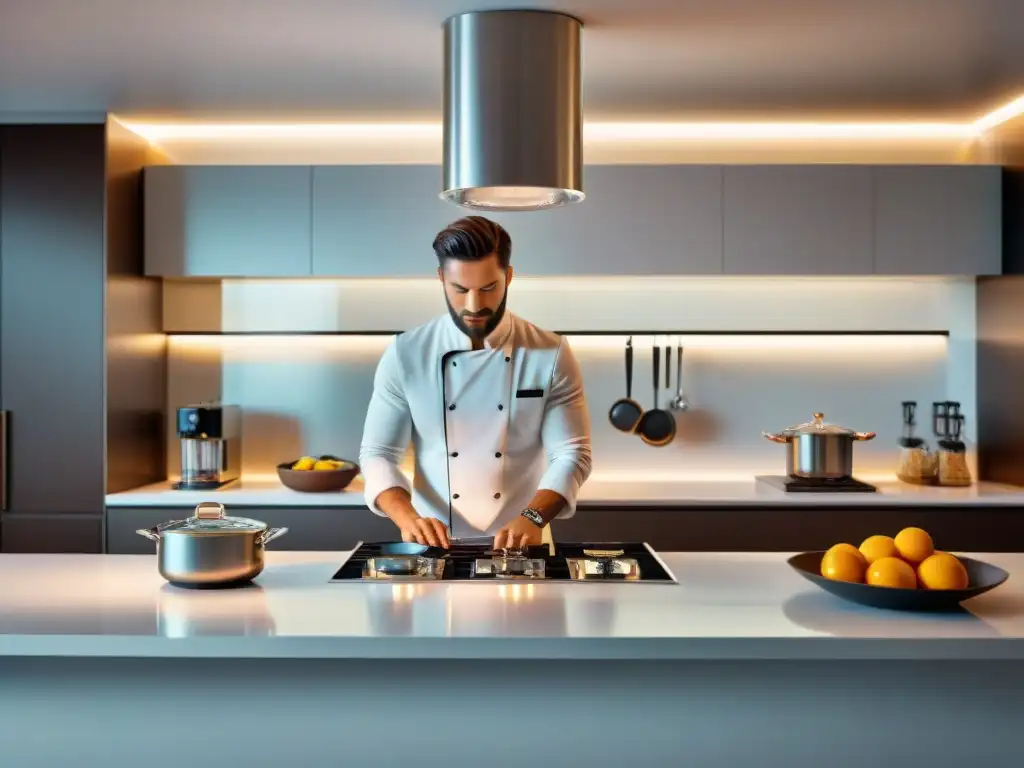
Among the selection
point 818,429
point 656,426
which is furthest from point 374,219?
point 818,429

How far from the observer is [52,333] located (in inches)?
152

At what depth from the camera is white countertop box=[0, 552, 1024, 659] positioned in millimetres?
1658

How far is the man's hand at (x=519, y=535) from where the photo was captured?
2.22 metres

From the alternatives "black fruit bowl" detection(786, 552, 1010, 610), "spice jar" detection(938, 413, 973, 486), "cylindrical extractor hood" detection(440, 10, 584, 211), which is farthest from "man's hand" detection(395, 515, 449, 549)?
"spice jar" detection(938, 413, 973, 486)

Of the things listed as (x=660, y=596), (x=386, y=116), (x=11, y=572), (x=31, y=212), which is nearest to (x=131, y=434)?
(x=31, y=212)

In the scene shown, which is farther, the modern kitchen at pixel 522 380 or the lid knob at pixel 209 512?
the lid knob at pixel 209 512

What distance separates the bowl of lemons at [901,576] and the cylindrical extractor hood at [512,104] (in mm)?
1166

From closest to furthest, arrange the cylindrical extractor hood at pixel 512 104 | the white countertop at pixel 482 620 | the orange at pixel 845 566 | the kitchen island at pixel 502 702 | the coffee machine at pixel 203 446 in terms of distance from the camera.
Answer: the white countertop at pixel 482 620, the kitchen island at pixel 502 702, the orange at pixel 845 566, the cylindrical extractor hood at pixel 512 104, the coffee machine at pixel 203 446

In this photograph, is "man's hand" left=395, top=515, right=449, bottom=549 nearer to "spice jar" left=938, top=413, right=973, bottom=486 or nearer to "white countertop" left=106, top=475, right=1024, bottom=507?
"white countertop" left=106, top=475, right=1024, bottom=507

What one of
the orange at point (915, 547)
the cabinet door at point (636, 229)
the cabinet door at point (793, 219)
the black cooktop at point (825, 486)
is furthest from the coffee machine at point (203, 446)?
the orange at point (915, 547)

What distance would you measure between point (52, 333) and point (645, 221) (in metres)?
2.28

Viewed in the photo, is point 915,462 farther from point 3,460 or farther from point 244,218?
point 3,460

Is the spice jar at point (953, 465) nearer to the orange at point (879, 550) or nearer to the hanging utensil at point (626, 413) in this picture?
the hanging utensil at point (626, 413)

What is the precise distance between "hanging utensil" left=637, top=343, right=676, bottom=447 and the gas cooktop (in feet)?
6.53
